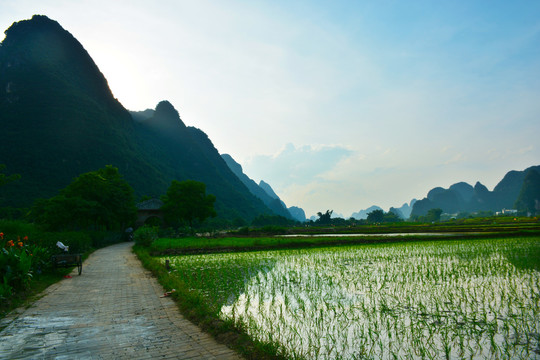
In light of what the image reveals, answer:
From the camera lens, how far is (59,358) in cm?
412

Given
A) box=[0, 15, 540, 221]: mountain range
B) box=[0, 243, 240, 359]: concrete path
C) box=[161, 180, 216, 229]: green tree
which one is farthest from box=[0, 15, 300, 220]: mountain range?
box=[0, 243, 240, 359]: concrete path

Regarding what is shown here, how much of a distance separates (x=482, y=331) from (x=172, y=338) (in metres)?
5.27

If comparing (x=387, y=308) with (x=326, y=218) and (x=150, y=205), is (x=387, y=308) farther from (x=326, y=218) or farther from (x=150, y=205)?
(x=326, y=218)

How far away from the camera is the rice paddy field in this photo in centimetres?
482

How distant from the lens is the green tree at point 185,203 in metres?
48.2

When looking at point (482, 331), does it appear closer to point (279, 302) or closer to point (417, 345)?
point (417, 345)

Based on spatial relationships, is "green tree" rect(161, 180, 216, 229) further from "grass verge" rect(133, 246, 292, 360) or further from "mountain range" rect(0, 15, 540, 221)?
"grass verge" rect(133, 246, 292, 360)

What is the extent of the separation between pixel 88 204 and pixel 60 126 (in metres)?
65.4

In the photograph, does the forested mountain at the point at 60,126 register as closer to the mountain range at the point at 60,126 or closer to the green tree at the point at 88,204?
the mountain range at the point at 60,126

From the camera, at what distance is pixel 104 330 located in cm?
530

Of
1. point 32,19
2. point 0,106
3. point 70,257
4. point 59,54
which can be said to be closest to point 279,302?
point 70,257

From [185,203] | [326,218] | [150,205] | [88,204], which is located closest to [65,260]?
[88,204]

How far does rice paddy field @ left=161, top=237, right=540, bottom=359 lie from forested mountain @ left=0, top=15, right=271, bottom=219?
6314 cm

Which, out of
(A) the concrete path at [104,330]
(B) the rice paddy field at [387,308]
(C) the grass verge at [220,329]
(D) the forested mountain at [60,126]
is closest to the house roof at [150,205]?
(D) the forested mountain at [60,126]
